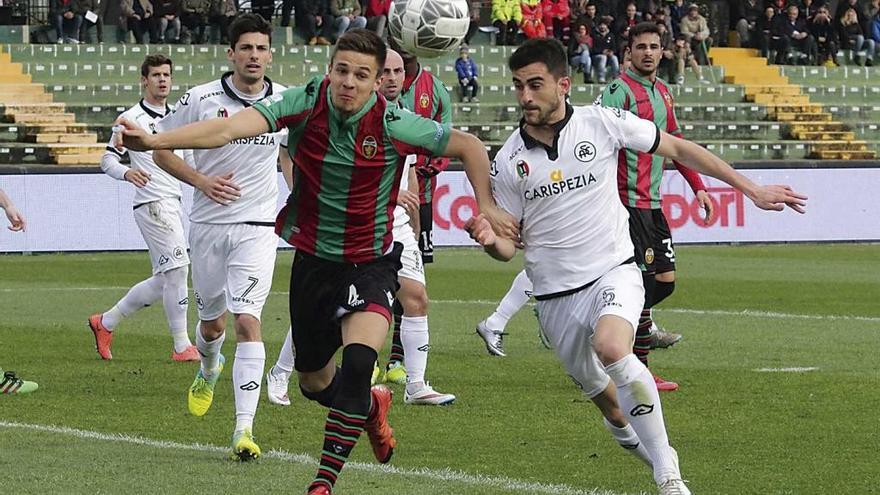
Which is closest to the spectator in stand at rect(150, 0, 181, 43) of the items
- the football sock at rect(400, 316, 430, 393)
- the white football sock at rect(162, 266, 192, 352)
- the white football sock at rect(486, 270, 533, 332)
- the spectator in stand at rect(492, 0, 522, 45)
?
the spectator in stand at rect(492, 0, 522, 45)

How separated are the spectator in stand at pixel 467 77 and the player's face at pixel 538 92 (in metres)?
24.3

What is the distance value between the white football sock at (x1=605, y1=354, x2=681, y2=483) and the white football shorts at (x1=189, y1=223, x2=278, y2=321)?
2.60 meters

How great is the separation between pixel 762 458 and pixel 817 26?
30.7 metres

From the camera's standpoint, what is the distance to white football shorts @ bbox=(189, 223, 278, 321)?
28.8 feet

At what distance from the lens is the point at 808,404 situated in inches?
388

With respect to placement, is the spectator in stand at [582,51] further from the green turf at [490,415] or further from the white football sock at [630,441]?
the white football sock at [630,441]

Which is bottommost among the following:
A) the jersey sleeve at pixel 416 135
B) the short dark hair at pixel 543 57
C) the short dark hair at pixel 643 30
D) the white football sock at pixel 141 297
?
the white football sock at pixel 141 297

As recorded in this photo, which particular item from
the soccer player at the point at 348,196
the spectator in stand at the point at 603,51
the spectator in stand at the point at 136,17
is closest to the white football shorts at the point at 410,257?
the soccer player at the point at 348,196

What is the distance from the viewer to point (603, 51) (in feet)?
109

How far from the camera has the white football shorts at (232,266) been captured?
28.8 ft

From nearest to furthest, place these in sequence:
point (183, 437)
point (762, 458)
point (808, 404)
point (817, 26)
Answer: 1. point (762, 458)
2. point (183, 437)
3. point (808, 404)
4. point (817, 26)

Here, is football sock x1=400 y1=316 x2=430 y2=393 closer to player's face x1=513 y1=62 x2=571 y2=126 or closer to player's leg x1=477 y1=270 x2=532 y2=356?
player's leg x1=477 y1=270 x2=532 y2=356

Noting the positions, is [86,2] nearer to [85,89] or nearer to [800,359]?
[85,89]

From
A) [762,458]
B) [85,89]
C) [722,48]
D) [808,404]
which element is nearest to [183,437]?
[762,458]
